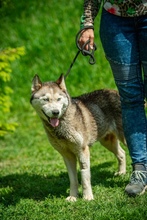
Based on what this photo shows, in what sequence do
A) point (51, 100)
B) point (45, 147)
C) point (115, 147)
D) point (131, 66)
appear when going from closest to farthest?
point (131, 66) < point (51, 100) < point (115, 147) < point (45, 147)

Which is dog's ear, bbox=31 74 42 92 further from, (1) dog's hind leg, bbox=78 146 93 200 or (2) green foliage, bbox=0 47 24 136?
(2) green foliage, bbox=0 47 24 136

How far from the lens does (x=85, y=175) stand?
5770 millimetres

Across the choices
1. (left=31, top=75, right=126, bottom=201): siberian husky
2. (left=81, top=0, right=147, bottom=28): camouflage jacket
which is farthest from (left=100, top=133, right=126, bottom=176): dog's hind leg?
(left=81, top=0, right=147, bottom=28): camouflage jacket

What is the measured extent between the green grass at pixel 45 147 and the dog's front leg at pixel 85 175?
0.11 m

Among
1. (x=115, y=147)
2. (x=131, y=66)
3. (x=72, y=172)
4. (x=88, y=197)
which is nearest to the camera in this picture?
(x=131, y=66)

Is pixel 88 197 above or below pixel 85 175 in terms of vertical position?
below

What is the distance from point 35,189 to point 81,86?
19.5 feet

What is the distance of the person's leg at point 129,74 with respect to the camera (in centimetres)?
522

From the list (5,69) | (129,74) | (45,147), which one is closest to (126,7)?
(129,74)

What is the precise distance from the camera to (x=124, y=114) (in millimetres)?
5543

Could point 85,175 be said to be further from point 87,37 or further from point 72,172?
point 87,37

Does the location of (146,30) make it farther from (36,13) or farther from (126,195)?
(36,13)

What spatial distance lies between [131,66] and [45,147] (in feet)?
13.7

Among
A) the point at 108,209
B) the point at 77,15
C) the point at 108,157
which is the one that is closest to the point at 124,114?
the point at 108,209
